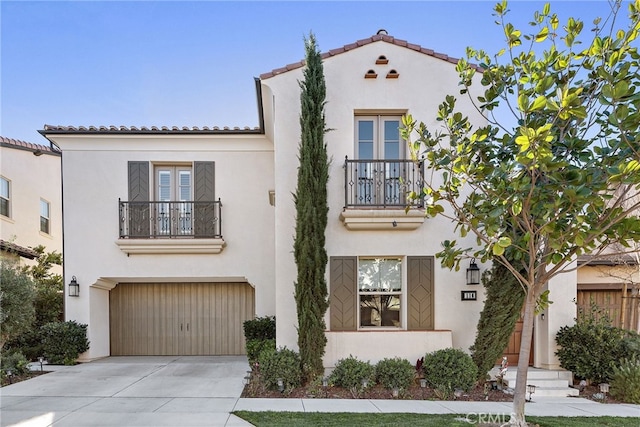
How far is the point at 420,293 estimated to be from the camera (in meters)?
8.39

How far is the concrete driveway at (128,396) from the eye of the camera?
5.82 metres

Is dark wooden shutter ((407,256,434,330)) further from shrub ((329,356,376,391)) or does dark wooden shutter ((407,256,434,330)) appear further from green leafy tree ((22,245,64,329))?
green leafy tree ((22,245,64,329))

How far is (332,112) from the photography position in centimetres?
857

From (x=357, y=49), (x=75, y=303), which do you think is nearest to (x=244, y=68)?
(x=357, y=49)

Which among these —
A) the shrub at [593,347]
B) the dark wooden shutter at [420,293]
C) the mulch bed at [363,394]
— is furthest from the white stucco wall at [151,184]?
the shrub at [593,347]

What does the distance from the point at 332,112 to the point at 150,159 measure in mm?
5693

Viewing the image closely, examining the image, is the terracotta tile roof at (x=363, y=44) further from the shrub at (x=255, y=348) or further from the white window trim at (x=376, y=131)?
the shrub at (x=255, y=348)

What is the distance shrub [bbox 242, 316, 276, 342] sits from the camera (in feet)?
33.2

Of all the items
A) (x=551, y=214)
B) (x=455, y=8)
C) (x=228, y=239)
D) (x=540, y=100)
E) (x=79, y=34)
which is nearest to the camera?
(x=540, y=100)

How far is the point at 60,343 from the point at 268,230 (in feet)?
20.4

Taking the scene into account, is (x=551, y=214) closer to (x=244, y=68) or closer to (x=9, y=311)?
(x=244, y=68)

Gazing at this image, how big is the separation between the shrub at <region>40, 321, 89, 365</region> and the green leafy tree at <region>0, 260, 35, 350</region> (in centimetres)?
93

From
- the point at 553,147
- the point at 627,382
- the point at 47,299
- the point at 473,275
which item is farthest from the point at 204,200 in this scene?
the point at 627,382

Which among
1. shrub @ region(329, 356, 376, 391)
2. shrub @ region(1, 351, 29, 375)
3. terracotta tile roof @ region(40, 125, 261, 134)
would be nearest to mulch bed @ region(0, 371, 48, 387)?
shrub @ region(1, 351, 29, 375)
